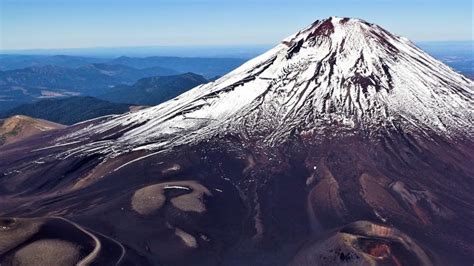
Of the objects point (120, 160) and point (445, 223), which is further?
point (120, 160)

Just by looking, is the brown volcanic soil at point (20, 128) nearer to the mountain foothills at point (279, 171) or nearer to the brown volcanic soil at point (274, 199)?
the mountain foothills at point (279, 171)

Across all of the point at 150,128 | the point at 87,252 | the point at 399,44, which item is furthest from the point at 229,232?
the point at 399,44

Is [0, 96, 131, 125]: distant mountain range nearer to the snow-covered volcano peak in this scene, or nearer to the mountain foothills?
the mountain foothills

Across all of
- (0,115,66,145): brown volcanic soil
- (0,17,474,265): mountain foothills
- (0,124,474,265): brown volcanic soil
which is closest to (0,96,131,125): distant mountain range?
(0,115,66,145): brown volcanic soil

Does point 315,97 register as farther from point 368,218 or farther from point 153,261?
point 153,261

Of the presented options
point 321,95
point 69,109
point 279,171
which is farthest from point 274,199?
point 69,109

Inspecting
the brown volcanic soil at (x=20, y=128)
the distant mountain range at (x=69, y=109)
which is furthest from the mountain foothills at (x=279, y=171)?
the distant mountain range at (x=69, y=109)

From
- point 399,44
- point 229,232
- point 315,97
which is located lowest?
point 229,232
